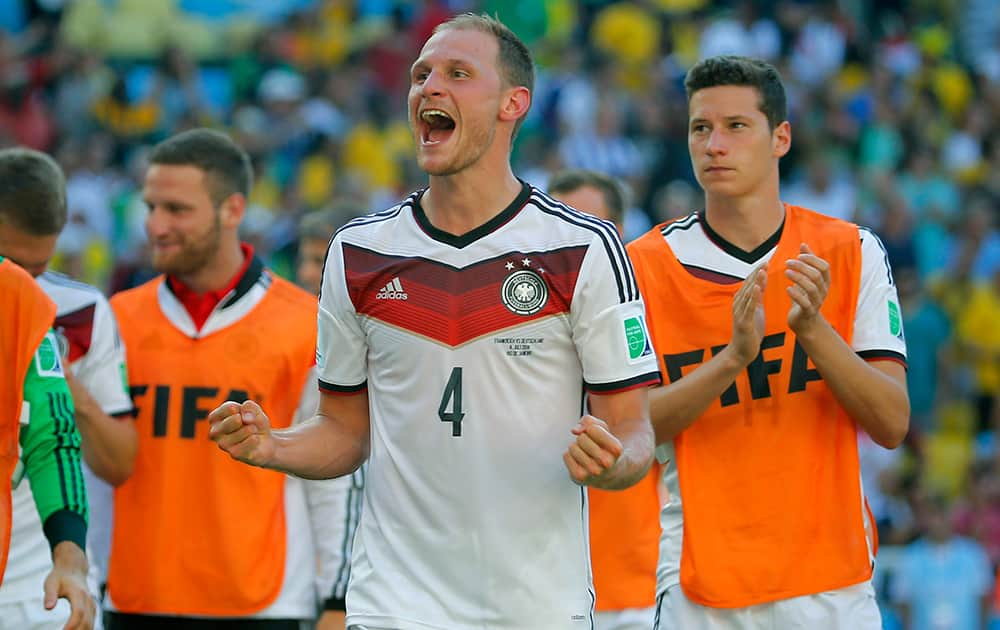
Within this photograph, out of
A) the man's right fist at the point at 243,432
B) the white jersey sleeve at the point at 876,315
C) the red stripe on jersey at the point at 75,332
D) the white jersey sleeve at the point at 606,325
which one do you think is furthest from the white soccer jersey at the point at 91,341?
the white jersey sleeve at the point at 876,315

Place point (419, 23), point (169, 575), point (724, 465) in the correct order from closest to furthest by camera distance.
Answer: point (724, 465) < point (169, 575) < point (419, 23)

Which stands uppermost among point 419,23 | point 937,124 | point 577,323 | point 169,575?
point 419,23

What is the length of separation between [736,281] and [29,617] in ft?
8.78

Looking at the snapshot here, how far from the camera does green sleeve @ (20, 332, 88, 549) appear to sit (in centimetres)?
495

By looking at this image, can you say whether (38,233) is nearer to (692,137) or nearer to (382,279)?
(382,279)

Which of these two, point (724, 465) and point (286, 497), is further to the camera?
point (286, 497)

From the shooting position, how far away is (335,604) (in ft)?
21.2

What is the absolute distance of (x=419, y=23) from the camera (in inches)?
748

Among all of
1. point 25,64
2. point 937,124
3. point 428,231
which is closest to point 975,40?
point 937,124

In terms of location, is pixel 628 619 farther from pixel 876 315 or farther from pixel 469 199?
pixel 469 199

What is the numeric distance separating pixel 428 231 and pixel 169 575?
238 centimetres

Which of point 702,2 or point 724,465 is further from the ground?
point 702,2

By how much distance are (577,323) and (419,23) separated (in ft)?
48.6

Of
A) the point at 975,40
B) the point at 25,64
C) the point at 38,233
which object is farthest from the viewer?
the point at 975,40
